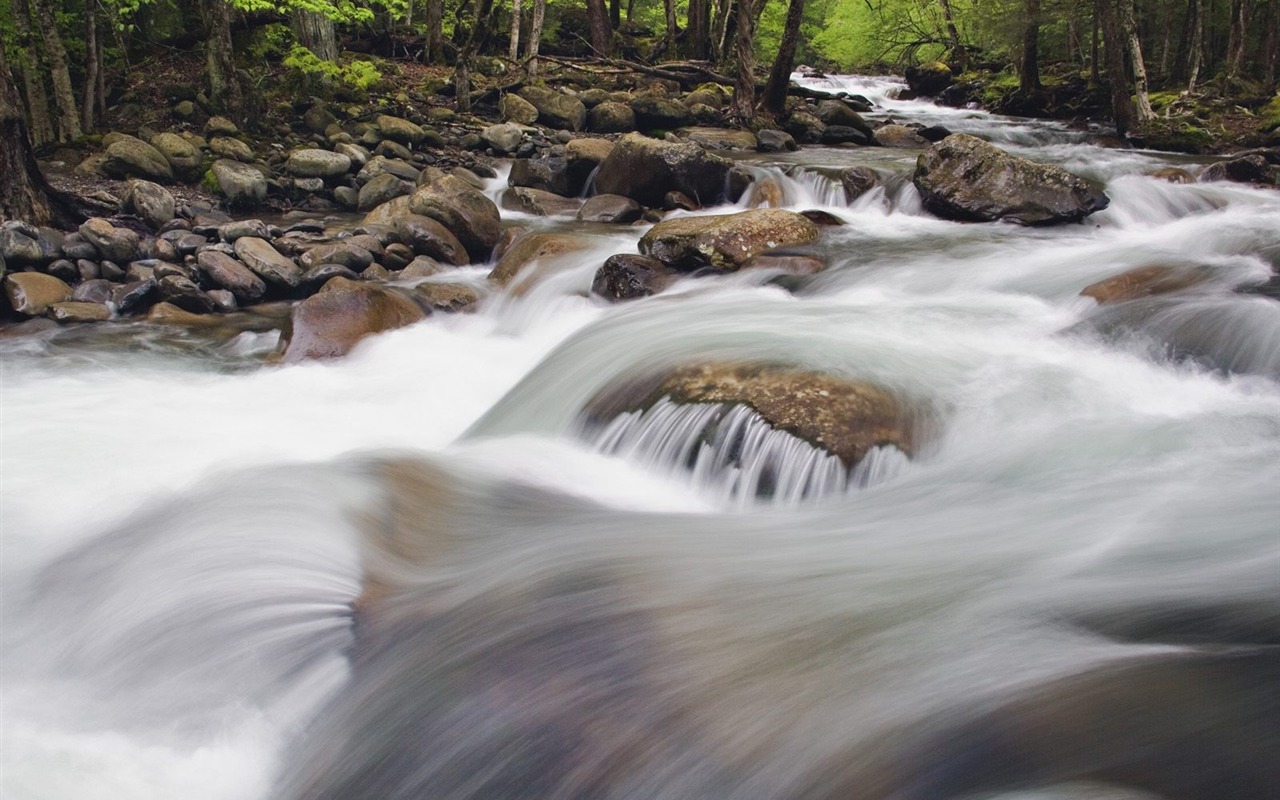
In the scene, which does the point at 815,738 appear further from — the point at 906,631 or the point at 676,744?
the point at 906,631

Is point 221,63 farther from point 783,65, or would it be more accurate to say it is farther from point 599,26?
point 599,26

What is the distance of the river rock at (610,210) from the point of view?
35.6 ft

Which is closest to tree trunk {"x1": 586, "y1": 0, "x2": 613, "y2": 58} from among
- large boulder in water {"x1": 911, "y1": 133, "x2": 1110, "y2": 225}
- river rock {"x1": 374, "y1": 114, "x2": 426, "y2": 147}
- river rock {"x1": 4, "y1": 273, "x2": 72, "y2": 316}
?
river rock {"x1": 374, "y1": 114, "x2": 426, "y2": 147}

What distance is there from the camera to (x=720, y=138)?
15.9m

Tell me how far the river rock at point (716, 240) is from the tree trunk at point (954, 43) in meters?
21.8

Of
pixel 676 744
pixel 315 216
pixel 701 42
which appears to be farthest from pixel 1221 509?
pixel 701 42

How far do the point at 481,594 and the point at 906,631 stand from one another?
1.67m

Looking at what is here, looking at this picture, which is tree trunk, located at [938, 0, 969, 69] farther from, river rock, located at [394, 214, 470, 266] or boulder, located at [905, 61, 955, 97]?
river rock, located at [394, 214, 470, 266]

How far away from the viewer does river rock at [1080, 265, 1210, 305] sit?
6480 millimetres

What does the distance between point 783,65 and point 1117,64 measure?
5.72 metres

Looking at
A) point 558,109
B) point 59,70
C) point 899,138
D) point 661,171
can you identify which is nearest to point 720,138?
point 558,109

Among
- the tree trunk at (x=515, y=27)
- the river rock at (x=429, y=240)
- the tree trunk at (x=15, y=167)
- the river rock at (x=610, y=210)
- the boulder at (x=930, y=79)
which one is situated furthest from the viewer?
the boulder at (x=930, y=79)

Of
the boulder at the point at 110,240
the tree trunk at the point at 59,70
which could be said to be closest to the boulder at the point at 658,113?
the tree trunk at the point at 59,70

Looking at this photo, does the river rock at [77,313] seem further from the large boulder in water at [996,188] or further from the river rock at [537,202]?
the large boulder in water at [996,188]
